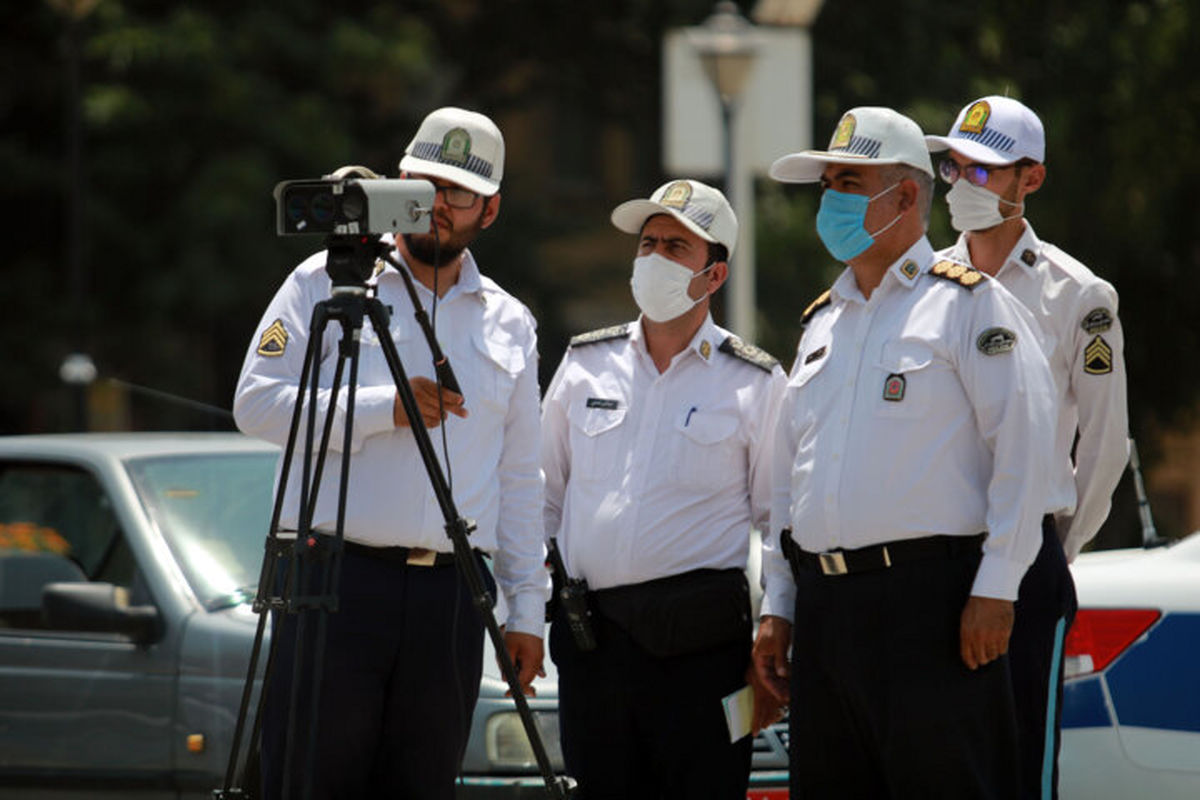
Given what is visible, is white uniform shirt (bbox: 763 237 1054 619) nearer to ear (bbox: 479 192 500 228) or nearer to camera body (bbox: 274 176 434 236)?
ear (bbox: 479 192 500 228)

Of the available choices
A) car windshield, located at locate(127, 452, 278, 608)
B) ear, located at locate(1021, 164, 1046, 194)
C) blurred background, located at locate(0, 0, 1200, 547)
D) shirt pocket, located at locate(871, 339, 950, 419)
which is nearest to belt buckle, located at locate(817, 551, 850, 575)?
shirt pocket, located at locate(871, 339, 950, 419)

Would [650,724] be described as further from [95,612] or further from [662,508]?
[95,612]

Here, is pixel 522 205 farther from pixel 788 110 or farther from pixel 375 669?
pixel 375 669

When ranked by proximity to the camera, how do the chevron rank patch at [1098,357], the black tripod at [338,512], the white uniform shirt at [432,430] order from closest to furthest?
the black tripod at [338,512] → the white uniform shirt at [432,430] → the chevron rank patch at [1098,357]

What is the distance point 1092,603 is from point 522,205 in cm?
1519

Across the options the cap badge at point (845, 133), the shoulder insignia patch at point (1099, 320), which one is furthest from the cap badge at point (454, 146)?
the shoulder insignia patch at point (1099, 320)

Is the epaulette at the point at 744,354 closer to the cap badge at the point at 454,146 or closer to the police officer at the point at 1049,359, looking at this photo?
the police officer at the point at 1049,359

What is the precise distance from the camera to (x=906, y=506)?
431 cm

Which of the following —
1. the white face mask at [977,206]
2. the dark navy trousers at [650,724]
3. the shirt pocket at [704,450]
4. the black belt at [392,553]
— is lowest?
the dark navy trousers at [650,724]

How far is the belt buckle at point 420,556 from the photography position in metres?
4.47

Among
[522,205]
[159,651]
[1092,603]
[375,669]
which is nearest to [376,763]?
[375,669]

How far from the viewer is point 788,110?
12.1 metres

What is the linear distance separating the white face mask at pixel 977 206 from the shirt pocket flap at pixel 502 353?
1114 millimetres

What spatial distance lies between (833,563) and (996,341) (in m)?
0.59
